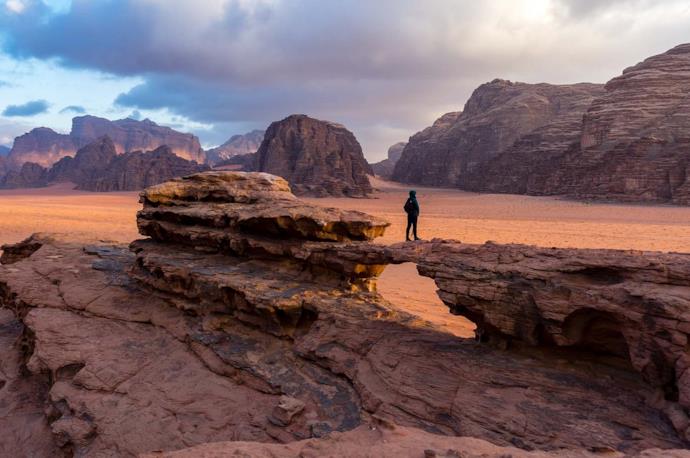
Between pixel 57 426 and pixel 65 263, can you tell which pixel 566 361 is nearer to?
pixel 57 426

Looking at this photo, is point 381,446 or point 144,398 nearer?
point 381,446

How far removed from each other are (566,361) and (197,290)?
576cm

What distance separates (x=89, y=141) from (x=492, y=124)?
161618 millimetres

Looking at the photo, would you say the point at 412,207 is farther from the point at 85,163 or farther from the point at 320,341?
the point at 85,163

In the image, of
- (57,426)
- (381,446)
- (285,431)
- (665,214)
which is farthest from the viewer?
(665,214)

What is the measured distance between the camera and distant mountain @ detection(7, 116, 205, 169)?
16175cm

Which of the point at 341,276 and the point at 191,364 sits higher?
the point at 341,276

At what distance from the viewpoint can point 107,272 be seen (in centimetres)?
1030

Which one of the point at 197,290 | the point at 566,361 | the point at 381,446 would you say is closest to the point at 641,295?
the point at 566,361

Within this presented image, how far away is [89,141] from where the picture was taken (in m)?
178

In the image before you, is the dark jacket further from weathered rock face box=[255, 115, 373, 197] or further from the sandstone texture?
weathered rock face box=[255, 115, 373, 197]

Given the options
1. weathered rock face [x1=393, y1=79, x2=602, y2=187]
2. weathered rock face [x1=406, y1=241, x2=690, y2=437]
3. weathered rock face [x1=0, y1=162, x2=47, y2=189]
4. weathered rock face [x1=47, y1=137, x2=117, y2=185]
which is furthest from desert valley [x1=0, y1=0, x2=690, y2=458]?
weathered rock face [x1=0, y1=162, x2=47, y2=189]

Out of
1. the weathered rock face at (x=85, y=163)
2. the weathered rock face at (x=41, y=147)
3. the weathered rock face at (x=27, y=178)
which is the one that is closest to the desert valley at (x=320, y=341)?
the weathered rock face at (x=85, y=163)

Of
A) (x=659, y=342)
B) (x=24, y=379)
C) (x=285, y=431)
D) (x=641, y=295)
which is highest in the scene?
(x=641, y=295)
